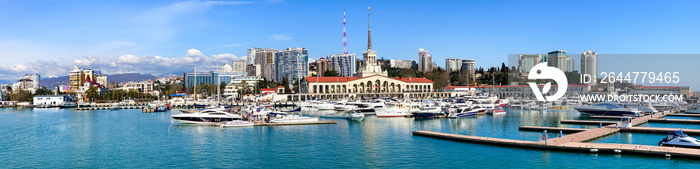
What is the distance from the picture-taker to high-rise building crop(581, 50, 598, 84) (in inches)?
2438

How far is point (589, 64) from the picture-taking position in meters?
63.7

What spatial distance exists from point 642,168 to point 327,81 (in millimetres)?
70944

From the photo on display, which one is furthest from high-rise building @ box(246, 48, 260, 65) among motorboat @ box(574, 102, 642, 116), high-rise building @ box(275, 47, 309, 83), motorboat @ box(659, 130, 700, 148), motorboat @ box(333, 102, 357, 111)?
motorboat @ box(659, 130, 700, 148)

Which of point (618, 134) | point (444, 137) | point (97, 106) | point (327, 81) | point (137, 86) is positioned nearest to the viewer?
point (444, 137)

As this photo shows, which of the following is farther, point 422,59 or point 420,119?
point 422,59

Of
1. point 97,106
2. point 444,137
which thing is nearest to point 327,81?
point 97,106

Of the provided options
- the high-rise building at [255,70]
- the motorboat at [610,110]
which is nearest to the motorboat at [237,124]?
the motorboat at [610,110]

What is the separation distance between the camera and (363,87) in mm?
89375

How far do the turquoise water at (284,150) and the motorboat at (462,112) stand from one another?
717cm

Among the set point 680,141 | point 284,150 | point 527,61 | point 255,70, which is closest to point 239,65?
point 255,70

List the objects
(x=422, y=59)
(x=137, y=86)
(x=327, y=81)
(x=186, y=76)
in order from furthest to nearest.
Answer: (x=422, y=59) < (x=186, y=76) < (x=137, y=86) < (x=327, y=81)

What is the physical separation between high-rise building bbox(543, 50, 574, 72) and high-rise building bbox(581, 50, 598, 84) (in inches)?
514

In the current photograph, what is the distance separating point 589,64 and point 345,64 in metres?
102

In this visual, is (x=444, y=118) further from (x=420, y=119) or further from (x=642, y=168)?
(x=642, y=168)
